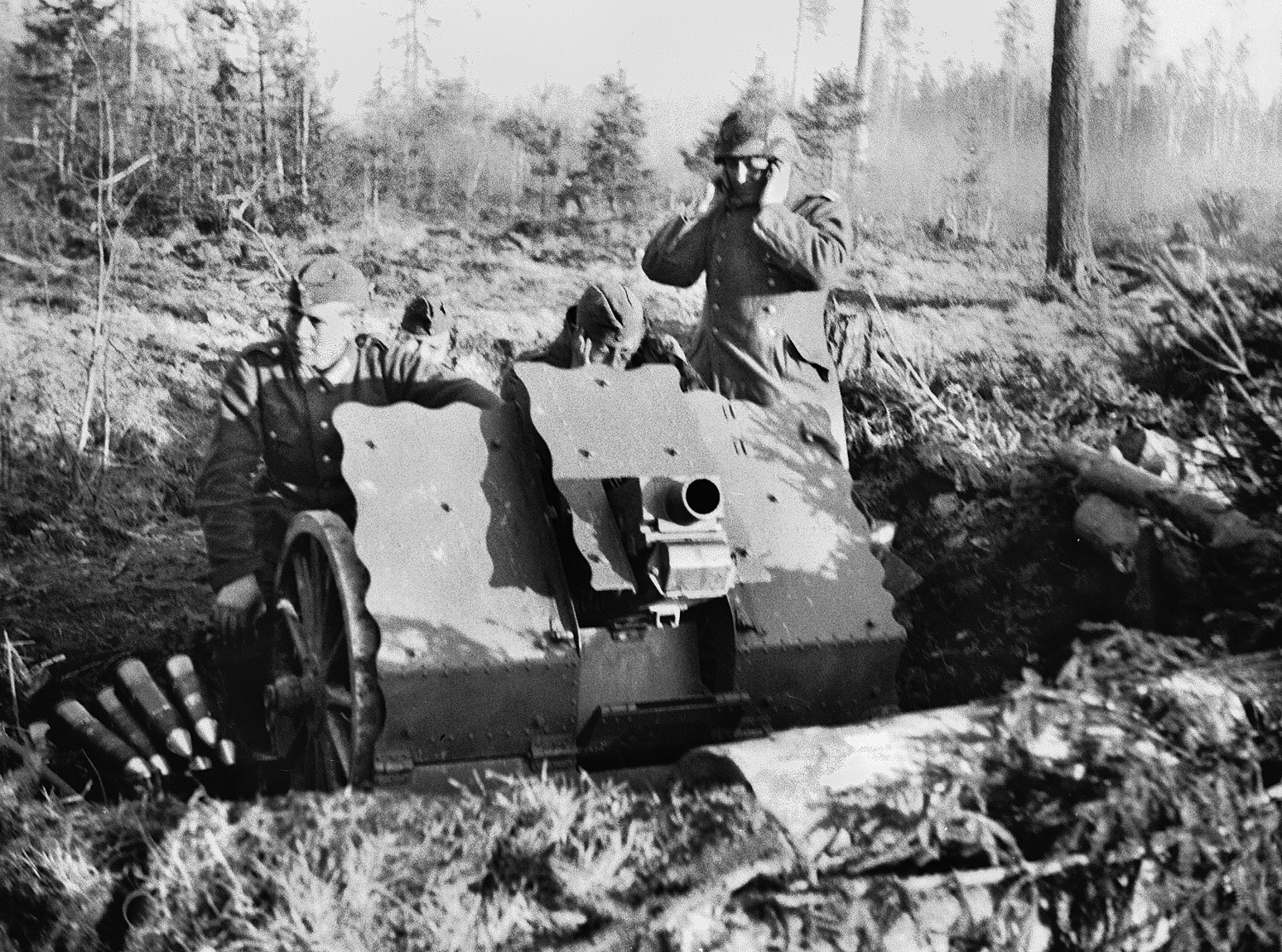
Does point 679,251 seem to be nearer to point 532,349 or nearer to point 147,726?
point 532,349

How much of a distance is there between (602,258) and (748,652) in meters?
2.63

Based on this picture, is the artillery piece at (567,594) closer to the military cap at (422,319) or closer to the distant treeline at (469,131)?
the military cap at (422,319)

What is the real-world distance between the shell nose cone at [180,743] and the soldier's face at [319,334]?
108cm

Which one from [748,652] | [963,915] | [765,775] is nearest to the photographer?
[963,915]

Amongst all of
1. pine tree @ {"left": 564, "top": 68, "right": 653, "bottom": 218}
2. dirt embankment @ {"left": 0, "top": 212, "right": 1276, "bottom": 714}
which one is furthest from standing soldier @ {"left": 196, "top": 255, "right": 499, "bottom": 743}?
pine tree @ {"left": 564, "top": 68, "right": 653, "bottom": 218}

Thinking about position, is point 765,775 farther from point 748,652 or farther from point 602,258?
point 602,258

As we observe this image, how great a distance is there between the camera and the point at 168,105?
4984mm

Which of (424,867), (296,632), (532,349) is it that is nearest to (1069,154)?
(532,349)

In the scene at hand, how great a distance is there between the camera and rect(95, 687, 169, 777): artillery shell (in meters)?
3.93

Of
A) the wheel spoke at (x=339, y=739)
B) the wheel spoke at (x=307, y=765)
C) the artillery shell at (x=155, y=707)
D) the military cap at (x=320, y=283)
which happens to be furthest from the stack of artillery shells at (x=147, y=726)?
the military cap at (x=320, y=283)

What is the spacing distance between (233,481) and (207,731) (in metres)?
0.69

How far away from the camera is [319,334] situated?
4094 millimetres

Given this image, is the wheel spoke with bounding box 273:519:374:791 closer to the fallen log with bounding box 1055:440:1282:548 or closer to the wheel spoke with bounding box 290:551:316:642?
the wheel spoke with bounding box 290:551:316:642

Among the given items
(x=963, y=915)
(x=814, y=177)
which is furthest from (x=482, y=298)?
(x=963, y=915)
